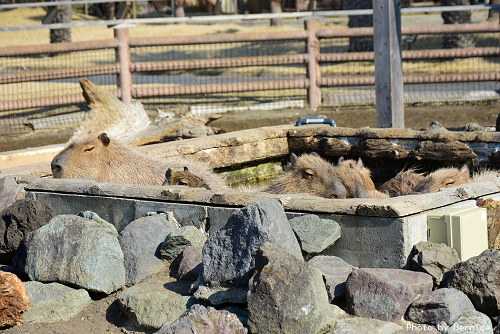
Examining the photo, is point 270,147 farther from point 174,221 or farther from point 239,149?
point 174,221

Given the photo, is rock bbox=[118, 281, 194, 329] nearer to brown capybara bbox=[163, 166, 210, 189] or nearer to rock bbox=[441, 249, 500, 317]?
rock bbox=[441, 249, 500, 317]

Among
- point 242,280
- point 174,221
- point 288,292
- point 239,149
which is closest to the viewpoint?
point 288,292

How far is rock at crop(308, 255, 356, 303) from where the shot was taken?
376 cm

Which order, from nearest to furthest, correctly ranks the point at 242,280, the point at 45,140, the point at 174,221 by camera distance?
the point at 242,280, the point at 174,221, the point at 45,140

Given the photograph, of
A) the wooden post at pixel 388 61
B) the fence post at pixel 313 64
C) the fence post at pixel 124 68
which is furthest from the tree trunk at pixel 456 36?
the wooden post at pixel 388 61

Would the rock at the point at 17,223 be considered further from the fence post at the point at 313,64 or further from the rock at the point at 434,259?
the fence post at the point at 313,64

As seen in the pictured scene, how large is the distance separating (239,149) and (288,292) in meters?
3.89

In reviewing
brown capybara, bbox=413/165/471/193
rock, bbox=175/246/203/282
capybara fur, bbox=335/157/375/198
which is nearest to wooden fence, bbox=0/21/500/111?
capybara fur, bbox=335/157/375/198

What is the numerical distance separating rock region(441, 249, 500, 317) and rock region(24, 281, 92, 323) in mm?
1965

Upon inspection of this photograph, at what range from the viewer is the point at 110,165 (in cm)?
599

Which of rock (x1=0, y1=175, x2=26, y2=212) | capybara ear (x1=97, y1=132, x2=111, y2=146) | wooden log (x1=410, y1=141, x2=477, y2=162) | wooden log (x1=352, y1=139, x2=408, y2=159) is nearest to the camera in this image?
rock (x1=0, y1=175, x2=26, y2=212)

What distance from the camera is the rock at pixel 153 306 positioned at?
3824 millimetres

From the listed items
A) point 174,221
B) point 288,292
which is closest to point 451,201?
point 288,292

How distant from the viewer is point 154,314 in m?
3.84
